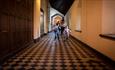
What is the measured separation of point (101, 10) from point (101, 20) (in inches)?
12.5

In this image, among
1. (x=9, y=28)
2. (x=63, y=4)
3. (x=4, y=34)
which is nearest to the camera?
(x=4, y=34)

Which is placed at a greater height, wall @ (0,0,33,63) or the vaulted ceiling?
the vaulted ceiling

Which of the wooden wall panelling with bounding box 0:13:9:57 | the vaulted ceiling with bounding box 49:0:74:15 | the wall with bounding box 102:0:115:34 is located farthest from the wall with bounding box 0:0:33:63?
the vaulted ceiling with bounding box 49:0:74:15

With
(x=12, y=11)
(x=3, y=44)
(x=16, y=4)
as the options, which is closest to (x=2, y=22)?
(x=3, y=44)

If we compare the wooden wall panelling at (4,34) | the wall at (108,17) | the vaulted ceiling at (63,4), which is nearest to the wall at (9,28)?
the wooden wall panelling at (4,34)

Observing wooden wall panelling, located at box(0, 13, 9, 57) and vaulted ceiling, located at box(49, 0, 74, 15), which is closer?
wooden wall panelling, located at box(0, 13, 9, 57)

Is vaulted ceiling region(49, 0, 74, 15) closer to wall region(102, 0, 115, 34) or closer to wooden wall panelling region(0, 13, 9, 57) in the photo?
wall region(102, 0, 115, 34)

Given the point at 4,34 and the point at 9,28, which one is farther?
the point at 9,28

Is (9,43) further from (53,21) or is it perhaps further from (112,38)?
(53,21)

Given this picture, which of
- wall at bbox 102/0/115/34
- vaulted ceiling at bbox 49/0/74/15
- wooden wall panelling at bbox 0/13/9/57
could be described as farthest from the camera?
vaulted ceiling at bbox 49/0/74/15

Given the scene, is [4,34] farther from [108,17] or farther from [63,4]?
[63,4]

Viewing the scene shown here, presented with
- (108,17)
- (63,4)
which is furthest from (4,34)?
(63,4)

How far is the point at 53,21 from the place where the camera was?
36469 mm

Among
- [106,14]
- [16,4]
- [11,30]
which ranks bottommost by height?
[11,30]
